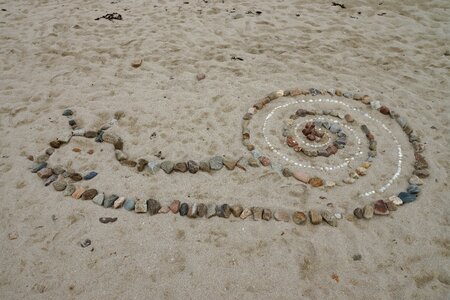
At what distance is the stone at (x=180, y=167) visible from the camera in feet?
16.0

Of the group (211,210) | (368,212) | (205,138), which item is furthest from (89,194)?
(368,212)

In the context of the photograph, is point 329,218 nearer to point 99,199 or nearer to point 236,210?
point 236,210

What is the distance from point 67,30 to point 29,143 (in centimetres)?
418

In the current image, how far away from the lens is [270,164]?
496 cm

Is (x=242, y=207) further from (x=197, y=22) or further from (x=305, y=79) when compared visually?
(x=197, y=22)

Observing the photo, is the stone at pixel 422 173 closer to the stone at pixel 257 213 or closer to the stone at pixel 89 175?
the stone at pixel 257 213

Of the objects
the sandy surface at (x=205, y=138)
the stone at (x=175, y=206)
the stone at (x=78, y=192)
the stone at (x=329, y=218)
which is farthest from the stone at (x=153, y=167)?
the stone at (x=329, y=218)

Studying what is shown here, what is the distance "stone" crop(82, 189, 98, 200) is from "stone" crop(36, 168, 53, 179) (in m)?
0.73

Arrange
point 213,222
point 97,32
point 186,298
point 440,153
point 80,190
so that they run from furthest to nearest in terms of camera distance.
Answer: point 97,32 < point 440,153 < point 80,190 < point 213,222 < point 186,298

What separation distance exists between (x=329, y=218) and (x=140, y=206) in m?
2.37

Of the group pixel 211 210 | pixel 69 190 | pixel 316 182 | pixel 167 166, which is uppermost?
pixel 316 182

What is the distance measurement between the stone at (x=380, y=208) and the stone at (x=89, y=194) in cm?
363

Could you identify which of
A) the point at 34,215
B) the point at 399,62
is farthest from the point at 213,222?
the point at 399,62

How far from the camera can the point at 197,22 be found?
8.47m
